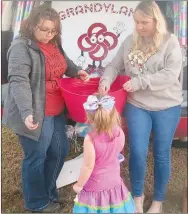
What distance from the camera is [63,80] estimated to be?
2.43 m

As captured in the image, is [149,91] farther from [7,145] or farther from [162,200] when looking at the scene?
[7,145]

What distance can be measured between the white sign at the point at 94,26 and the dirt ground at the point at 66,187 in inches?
28.3

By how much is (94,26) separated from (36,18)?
0.34 metres

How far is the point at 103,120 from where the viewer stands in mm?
2125

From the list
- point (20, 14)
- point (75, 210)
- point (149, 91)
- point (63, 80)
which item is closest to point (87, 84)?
point (63, 80)

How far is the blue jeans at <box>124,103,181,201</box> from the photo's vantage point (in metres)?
2.42

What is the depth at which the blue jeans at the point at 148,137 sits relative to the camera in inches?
95.1

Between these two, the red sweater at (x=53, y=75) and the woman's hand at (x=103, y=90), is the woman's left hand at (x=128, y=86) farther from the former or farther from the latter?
the red sweater at (x=53, y=75)

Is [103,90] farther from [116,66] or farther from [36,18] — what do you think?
[36,18]

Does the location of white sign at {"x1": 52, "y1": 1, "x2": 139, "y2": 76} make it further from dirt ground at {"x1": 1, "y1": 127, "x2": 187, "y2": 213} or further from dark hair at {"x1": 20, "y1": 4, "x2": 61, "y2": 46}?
dirt ground at {"x1": 1, "y1": 127, "x2": 187, "y2": 213}

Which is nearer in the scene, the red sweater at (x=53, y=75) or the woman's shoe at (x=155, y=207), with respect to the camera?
the red sweater at (x=53, y=75)

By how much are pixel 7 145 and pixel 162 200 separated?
39.3 inches

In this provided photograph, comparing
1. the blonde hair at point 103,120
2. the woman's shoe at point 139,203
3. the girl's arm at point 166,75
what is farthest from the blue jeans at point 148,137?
the blonde hair at point 103,120

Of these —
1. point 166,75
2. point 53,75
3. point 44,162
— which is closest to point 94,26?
point 53,75
